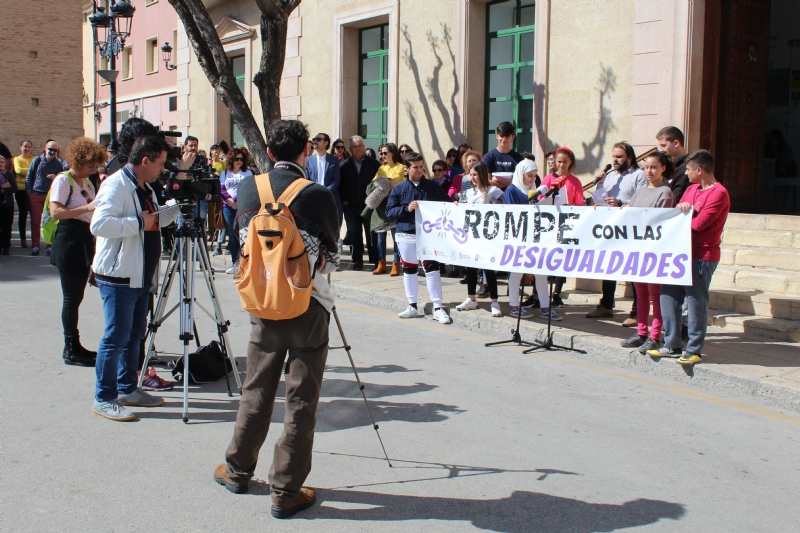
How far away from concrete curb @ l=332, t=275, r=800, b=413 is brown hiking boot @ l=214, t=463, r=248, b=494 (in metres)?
4.02

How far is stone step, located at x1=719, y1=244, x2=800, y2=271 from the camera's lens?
870 centimetres

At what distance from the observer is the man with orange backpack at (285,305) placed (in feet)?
12.2

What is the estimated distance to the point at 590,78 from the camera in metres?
11.9

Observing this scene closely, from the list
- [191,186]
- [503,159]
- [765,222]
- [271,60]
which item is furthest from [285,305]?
[271,60]

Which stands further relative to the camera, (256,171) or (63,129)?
(63,129)

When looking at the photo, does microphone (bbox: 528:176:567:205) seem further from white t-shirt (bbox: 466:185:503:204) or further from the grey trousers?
the grey trousers

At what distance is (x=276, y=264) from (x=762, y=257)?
7158 mm

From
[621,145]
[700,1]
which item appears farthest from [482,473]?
[700,1]

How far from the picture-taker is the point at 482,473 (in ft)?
14.2

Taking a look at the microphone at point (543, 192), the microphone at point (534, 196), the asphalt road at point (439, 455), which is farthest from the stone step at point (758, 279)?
the asphalt road at point (439, 455)

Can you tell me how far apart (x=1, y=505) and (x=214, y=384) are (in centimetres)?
237

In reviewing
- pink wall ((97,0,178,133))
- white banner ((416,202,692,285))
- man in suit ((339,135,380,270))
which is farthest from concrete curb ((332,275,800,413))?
pink wall ((97,0,178,133))

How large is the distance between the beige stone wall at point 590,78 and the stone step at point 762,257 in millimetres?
2751

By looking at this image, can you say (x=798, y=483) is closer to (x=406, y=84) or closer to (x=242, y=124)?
(x=242, y=124)
